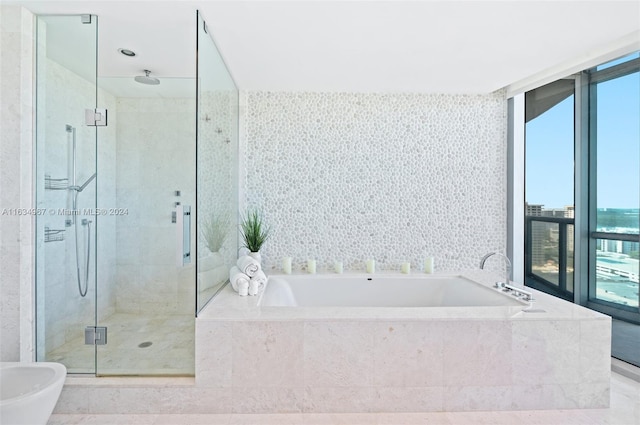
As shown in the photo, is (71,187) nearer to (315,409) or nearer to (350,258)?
(315,409)

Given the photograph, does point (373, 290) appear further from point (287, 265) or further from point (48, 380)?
point (48, 380)

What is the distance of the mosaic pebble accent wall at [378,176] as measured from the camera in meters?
3.47

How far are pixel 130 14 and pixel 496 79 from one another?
2984 millimetres

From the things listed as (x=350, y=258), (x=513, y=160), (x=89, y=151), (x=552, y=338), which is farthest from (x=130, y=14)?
(x=513, y=160)

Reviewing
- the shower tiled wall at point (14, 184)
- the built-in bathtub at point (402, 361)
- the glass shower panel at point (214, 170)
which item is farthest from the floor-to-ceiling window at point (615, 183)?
the shower tiled wall at point (14, 184)

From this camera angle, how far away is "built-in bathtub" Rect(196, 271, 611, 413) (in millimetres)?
2041

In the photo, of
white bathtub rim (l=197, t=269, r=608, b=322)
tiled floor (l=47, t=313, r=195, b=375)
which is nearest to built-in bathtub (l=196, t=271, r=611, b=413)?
white bathtub rim (l=197, t=269, r=608, b=322)

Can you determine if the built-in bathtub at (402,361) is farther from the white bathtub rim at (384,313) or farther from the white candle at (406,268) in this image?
the white candle at (406,268)

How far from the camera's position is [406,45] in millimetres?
2453

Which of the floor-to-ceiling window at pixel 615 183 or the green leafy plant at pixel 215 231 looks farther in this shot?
the floor-to-ceiling window at pixel 615 183

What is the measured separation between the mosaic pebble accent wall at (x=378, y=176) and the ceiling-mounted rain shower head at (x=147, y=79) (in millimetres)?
860

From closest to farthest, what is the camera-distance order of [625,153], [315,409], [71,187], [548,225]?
1. [315,409]
2. [71,187]
3. [625,153]
4. [548,225]

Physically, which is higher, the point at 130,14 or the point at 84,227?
the point at 130,14

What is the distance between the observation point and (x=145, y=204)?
10.2ft
